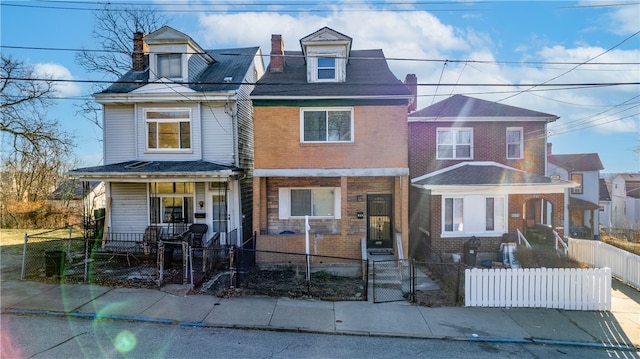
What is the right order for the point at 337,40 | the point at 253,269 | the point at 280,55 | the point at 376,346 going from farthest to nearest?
the point at 280,55 → the point at 337,40 → the point at 253,269 → the point at 376,346

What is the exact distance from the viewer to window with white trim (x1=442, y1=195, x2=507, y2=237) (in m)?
13.4

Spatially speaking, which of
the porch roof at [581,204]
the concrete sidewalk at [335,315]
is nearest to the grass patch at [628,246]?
the porch roof at [581,204]

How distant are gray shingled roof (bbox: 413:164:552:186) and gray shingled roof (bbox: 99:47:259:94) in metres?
8.98

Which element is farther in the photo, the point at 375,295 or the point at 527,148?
the point at 527,148

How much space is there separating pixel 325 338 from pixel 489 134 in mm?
12355

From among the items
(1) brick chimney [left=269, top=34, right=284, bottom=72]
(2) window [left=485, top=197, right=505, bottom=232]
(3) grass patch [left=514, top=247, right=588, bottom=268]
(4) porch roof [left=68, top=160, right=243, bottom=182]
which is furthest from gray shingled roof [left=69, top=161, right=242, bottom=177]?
(3) grass patch [left=514, top=247, right=588, bottom=268]

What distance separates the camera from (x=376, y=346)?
6867mm

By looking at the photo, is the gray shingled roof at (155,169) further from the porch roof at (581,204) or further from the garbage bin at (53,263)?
the porch roof at (581,204)

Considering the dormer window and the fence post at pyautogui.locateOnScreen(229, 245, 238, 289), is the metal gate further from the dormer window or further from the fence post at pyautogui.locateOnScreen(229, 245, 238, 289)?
the dormer window

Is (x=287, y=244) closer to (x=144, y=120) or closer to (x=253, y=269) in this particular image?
(x=253, y=269)

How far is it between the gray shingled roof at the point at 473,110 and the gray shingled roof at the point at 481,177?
93.4 inches

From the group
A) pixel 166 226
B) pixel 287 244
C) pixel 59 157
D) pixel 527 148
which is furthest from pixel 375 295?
pixel 59 157

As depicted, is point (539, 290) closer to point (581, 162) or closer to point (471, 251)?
point (471, 251)

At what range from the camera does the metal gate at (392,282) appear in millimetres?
9549
